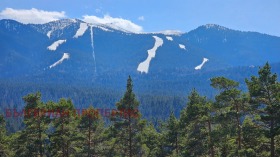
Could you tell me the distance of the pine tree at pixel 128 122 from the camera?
36.3 meters

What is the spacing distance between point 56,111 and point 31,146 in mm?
4176

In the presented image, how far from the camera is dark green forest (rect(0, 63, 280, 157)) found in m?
26.9

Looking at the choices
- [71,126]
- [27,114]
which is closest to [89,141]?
[71,126]

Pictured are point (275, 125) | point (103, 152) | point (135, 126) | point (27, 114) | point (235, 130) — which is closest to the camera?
point (275, 125)

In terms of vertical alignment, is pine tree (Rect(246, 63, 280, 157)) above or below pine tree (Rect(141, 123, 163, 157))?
above

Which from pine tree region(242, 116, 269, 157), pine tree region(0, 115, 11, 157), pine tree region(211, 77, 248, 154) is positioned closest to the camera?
pine tree region(242, 116, 269, 157)

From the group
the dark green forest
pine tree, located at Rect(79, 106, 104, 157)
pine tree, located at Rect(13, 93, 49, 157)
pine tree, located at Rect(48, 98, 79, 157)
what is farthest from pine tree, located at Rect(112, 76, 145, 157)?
pine tree, located at Rect(13, 93, 49, 157)

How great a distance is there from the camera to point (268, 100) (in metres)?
26.7

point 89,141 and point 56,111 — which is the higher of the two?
point 56,111

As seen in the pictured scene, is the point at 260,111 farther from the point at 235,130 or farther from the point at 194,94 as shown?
the point at 194,94

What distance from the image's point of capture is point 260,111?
26891 mm

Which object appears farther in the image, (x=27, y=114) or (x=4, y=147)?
(x=4, y=147)

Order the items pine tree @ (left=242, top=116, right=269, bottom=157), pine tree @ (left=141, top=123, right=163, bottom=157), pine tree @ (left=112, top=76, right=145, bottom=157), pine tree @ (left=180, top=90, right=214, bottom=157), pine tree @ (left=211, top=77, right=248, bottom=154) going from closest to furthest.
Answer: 1. pine tree @ (left=242, top=116, right=269, bottom=157)
2. pine tree @ (left=211, top=77, right=248, bottom=154)
3. pine tree @ (left=180, top=90, right=214, bottom=157)
4. pine tree @ (left=112, top=76, right=145, bottom=157)
5. pine tree @ (left=141, top=123, right=163, bottom=157)

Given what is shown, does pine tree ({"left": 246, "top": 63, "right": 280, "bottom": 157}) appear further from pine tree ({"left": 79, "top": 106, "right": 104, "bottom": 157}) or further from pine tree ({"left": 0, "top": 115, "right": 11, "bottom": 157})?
pine tree ({"left": 0, "top": 115, "right": 11, "bottom": 157})
